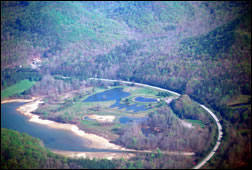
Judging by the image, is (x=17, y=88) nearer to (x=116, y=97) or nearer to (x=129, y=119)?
(x=129, y=119)

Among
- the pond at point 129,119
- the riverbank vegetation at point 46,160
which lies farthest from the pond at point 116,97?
the riverbank vegetation at point 46,160

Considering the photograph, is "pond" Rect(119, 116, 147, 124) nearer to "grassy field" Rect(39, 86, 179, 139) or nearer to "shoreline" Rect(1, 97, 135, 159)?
"grassy field" Rect(39, 86, 179, 139)

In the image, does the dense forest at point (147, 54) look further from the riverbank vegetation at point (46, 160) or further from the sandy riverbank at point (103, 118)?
the sandy riverbank at point (103, 118)

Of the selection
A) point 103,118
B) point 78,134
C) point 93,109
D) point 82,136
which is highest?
point 93,109

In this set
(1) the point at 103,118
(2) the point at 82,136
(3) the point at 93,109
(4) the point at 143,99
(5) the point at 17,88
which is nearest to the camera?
(2) the point at 82,136

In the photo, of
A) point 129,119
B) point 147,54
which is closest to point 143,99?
point 129,119

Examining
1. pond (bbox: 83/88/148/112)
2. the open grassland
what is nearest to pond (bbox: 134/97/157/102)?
pond (bbox: 83/88/148/112)
